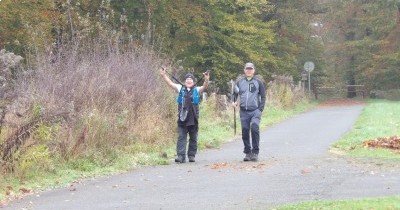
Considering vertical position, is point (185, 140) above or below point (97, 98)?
below

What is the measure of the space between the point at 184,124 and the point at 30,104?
11.0 ft

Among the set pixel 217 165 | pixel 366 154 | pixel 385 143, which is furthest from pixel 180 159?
A: pixel 385 143

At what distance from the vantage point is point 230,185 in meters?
11.1

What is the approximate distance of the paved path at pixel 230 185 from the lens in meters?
9.62

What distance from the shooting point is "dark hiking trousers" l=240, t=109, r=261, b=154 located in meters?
14.3

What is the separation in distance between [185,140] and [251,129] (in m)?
1.36

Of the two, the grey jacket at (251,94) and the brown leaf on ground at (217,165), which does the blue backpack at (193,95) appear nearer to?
the grey jacket at (251,94)

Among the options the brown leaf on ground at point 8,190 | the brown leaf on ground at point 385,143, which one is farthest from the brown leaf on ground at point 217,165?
the brown leaf on ground at point 8,190

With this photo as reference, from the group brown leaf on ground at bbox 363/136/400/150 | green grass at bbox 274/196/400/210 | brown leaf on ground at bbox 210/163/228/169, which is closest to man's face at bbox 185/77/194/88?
brown leaf on ground at bbox 210/163/228/169

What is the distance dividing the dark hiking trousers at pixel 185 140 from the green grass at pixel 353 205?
228 inches

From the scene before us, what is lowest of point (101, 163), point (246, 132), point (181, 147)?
point (101, 163)

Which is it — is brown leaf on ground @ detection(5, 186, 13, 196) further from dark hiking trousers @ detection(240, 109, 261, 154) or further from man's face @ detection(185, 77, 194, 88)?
dark hiking trousers @ detection(240, 109, 261, 154)

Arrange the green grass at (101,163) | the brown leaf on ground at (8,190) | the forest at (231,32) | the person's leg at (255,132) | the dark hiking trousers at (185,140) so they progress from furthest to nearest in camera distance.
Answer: the forest at (231,32)
the dark hiking trousers at (185,140)
the person's leg at (255,132)
the green grass at (101,163)
the brown leaf on ground at (8,190)

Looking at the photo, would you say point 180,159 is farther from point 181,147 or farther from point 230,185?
point 230,185
